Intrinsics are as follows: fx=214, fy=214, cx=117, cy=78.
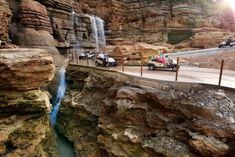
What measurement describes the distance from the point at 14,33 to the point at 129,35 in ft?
66.9

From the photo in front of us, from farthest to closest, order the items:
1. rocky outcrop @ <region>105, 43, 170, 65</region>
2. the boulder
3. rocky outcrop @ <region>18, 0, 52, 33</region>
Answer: rocky outcrop @ <region>18, 0, 52, 33</region> → rocky outcrop @ <region>105, 43, 170, 65</region> → the boulder

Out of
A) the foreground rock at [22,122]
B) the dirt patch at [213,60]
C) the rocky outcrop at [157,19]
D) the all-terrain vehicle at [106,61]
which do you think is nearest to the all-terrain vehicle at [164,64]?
the all-terrain vehicle at [106,61]

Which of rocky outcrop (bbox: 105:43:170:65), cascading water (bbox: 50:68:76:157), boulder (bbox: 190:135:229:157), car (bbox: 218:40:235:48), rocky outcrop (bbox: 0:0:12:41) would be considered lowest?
cascading water (bbox: 50:68:76:157)

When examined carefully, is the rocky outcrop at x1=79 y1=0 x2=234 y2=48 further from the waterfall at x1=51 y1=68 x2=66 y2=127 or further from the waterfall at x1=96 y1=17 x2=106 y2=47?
the waterfall at x1=51 y1=68 x2=66 y2=127

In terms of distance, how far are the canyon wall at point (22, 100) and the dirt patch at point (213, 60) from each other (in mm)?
15367

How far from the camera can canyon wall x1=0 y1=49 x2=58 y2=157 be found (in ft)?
31.9

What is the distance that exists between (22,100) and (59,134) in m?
7.79

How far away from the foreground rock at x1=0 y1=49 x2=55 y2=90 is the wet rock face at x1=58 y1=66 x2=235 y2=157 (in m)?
4.39

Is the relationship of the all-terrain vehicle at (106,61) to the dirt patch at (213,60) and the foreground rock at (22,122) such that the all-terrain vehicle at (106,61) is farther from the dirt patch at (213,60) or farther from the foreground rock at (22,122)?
the foreground rock at (22,122)

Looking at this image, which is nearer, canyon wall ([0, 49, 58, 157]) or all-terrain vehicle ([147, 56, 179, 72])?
canyon wall ([0, 49, 58, 157])

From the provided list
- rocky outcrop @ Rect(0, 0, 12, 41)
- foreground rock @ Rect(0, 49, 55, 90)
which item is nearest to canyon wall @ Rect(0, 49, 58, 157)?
foreground rock @ Rect(0, 49, 55, 90)

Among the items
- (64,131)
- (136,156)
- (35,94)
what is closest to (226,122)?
(136,156)

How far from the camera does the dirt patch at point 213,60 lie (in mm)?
18938

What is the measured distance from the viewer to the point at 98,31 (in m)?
36.6
